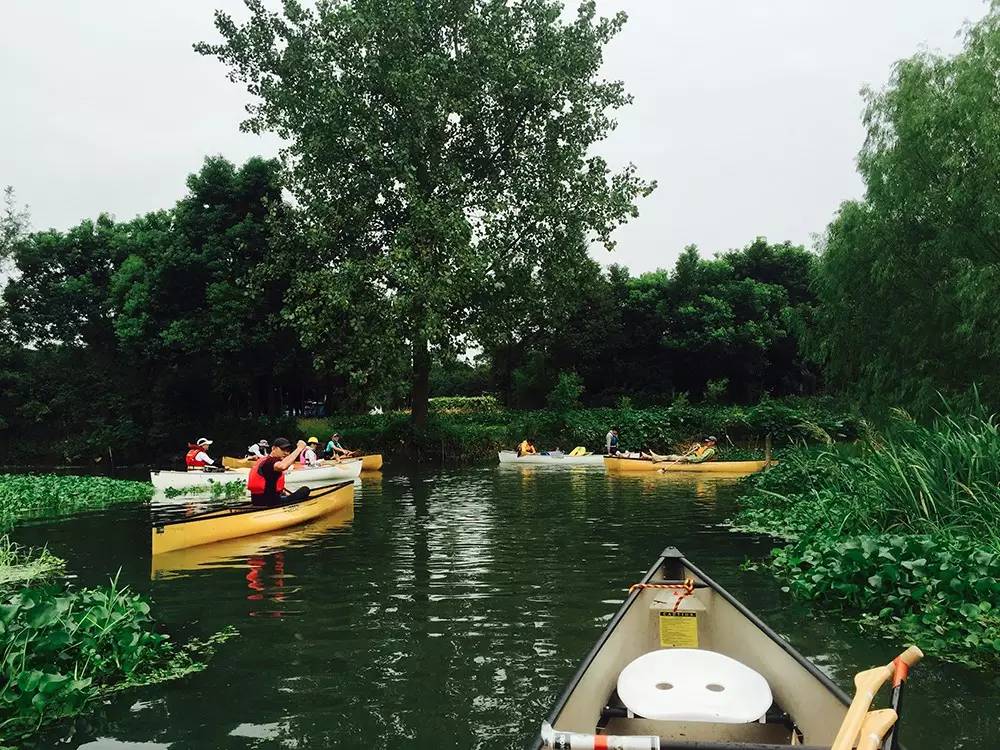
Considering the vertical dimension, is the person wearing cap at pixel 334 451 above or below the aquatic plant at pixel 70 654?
above

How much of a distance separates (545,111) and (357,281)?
947cm

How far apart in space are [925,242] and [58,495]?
1949 centimetres

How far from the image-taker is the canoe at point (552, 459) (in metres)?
27.1

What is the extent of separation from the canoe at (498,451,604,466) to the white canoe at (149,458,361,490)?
8217 mm

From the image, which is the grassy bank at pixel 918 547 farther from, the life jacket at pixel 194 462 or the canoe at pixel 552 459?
the canoe at pixel 552 459

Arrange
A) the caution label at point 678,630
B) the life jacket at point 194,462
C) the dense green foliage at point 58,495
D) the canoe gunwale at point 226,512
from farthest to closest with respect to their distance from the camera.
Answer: the life jacket at point 194,462, the dense green foliage at point 58,495, the canoe gunwale at point 226,512, the caution label at point 678,630

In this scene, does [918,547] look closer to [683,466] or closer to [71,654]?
[71,654]

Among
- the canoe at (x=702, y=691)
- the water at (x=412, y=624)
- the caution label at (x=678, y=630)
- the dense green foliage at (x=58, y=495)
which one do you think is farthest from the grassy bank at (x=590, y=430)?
the canoe at (x=702, y=691)

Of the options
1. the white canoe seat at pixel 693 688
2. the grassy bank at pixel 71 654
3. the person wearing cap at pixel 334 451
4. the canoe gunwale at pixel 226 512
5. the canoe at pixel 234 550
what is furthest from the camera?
the person wearing cap at pixel 334 451

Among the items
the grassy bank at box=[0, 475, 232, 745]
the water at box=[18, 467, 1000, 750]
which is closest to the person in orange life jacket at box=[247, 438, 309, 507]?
the water at box=[18, 467, 1000, 750]

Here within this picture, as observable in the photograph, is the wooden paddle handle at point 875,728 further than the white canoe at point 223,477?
No

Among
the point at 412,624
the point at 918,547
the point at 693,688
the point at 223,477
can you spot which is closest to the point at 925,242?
the point at 918,547

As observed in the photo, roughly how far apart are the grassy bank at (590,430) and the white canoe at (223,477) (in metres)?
9.77

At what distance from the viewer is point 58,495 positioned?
17.6m
